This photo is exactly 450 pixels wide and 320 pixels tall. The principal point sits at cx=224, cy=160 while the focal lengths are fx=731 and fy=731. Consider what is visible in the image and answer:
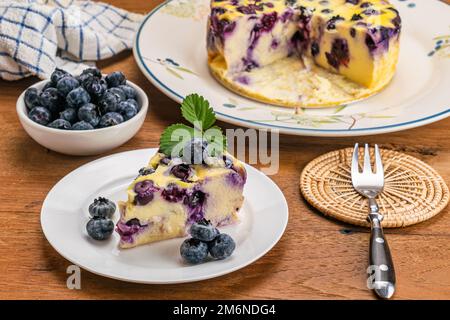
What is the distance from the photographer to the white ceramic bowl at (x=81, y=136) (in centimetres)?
184

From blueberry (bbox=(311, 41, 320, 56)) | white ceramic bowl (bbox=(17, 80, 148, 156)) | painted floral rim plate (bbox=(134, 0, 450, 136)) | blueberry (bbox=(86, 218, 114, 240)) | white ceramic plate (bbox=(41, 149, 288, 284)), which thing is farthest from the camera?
blueberry (bbox=(311, 41, 320, 56))

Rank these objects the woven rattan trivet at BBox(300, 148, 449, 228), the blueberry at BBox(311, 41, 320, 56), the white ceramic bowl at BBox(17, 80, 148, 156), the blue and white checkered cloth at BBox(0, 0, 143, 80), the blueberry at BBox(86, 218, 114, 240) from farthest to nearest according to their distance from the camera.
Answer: the blueberry at BBox(311, 41, 320, 56)
the blue and white checkered cloth at BBox(0, 0, 143, 80)
the white ceramic bowl at BBox(17, 80, 148, 156)
the woven rattan trivet at BBox(300, 148, 449, 228)
the blueberry at BBox(86, 218, 114, 240)

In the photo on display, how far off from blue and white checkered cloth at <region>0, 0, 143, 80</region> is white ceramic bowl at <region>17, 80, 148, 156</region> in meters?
0.33

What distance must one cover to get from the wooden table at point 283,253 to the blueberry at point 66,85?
169 millimetres

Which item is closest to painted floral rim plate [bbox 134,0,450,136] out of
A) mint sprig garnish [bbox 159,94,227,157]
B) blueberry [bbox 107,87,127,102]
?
blueberry [bbox 107,87,127,102]

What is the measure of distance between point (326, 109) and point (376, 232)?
2.13ft

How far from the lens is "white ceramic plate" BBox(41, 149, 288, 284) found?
1416mm

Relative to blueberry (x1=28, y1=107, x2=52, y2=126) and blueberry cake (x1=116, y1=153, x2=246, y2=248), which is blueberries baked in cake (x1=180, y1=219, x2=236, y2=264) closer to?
blueberry cake (x1=116, y1=153, x2=246, y2=248)

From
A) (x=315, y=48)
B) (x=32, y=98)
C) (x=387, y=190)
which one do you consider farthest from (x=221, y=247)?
(x=315, y=48)

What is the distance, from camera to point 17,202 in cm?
173

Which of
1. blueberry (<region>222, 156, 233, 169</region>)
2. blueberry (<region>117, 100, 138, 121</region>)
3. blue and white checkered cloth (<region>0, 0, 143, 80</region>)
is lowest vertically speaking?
blue and white checkered cloth (<region>0, 0, 143, 80</region>)

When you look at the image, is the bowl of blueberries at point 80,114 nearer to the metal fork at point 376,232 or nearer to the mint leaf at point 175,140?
the mint leaf at point 175,140

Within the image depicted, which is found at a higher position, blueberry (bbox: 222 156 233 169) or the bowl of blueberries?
blueberry (bbox: 222 156 233 169)

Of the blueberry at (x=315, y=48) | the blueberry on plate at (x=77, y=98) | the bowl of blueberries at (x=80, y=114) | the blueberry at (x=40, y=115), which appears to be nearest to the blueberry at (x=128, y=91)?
the bowl of blueberries at (x=80, y=114)
